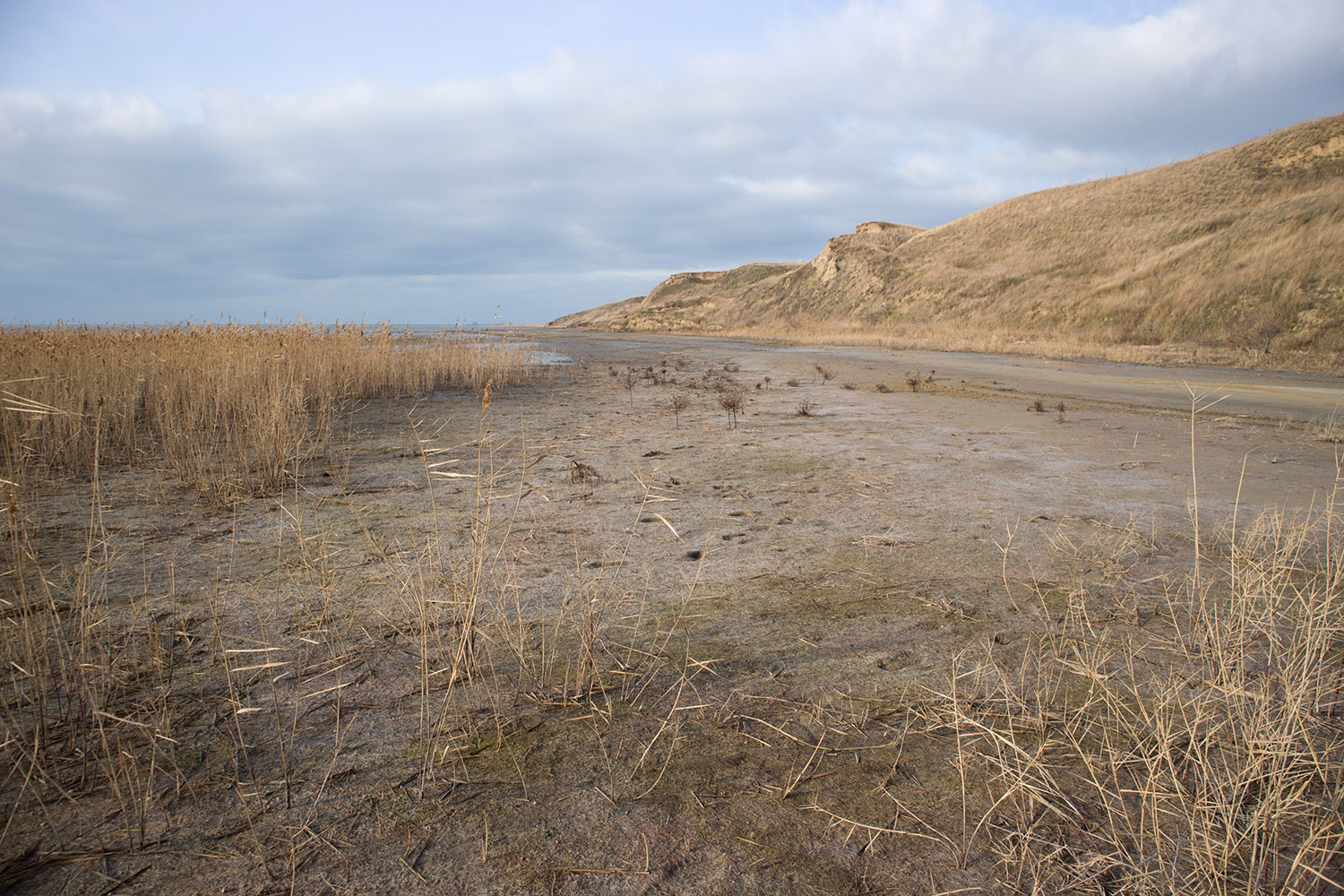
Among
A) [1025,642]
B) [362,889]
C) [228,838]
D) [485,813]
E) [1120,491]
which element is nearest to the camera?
[362,889]

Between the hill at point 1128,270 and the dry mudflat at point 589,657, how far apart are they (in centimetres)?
1797

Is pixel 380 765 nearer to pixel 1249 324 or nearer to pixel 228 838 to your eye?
pixel 228 838

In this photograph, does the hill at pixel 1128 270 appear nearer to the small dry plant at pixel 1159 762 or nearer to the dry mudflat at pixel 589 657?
the dry mudflat at pixel 589 657

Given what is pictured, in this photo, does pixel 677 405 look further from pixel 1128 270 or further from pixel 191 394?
pixel 1128 270

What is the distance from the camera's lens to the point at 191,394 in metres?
7.05

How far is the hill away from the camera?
72.0ft

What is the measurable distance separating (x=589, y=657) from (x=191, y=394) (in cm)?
670

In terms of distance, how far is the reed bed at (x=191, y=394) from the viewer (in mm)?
5137

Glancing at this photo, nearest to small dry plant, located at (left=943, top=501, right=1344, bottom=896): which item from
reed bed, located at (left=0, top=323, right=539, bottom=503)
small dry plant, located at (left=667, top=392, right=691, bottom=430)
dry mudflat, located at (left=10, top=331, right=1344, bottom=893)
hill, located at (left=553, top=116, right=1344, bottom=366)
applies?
dry mudflat, located at (left=10, top=331, right=1344, bottom=893)

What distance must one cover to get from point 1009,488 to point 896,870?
3985 millimetres

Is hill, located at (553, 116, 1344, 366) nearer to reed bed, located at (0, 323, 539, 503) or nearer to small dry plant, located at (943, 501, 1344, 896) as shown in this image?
small dry plant, located at (943, 501, 1344, 896)

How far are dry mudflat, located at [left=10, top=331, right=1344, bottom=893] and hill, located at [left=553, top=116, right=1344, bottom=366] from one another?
1797 cm

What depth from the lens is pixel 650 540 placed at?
12.7 ft

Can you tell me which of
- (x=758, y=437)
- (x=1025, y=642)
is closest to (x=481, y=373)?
(x=758, y=437)
